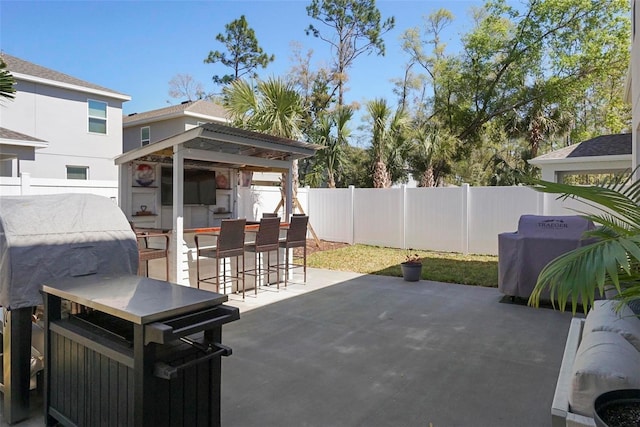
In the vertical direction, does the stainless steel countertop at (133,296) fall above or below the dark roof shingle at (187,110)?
below

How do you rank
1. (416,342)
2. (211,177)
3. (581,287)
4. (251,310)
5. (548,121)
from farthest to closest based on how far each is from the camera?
(548,121)
(211,177)
(251,310)
(416,342)
(581,287)

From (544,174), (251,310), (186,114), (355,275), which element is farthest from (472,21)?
(251,310)

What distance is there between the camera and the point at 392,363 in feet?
12.4

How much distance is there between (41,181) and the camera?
6.68 m

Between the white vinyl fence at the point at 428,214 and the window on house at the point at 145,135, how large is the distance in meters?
8.02

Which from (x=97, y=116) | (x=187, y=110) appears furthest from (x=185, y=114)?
(x=97, y=116)

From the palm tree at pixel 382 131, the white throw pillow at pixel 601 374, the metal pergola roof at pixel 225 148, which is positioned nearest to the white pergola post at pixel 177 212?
the metal pergola roof at pixel 225 148

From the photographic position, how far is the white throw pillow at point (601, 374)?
6.05 feet

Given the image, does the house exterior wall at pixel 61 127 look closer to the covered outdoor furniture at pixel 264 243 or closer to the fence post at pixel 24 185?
the fence post at pixel 24 185

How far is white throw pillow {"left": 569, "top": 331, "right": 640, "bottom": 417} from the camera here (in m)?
1.84

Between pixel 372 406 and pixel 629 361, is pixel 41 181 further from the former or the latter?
pixel 629 361

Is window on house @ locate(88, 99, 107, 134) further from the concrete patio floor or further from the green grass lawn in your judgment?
the concrete patio floor

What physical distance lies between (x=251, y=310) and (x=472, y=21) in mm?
20149

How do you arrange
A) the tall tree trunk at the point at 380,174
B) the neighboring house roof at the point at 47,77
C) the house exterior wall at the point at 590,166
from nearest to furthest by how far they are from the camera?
the house exterior wall at the point at 590,166 → the neighboring house roof at the point at 47,77 → the tall tree trunk at the point at 380,174
